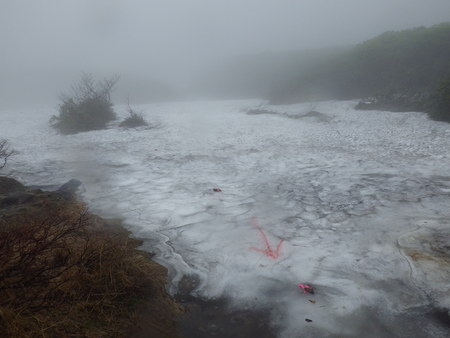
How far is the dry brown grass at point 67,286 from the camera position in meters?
2.76

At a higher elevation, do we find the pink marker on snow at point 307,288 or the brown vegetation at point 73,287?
the brown vegetation at point 73,287

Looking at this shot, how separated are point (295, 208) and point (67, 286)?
4.29 metres

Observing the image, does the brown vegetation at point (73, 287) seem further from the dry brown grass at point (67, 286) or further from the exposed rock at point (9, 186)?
the exposed rock at point (9, 186)

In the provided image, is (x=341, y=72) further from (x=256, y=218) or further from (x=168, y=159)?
→ (x=256, y=218)

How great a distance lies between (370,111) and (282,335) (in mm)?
16079

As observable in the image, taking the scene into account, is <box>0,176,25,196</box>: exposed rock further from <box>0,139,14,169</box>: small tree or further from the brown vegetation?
the brown vegetation

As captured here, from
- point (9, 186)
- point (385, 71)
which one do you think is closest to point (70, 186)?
point (9, 186)

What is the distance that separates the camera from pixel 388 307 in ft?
11.8

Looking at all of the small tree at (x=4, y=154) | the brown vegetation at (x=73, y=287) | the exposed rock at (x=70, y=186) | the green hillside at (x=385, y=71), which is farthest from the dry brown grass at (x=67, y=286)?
the green hillside at (x=385, y=71)

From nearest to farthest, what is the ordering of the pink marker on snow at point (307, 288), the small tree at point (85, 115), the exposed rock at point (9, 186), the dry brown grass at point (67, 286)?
the dry brown grass at point (67, 286)
the pink marker on snow at point (307, 288)
the exposed rock at point (9, 186)
the small tree at point (85, 115)

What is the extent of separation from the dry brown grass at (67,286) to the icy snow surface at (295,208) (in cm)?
74

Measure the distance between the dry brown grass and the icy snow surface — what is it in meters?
0.74

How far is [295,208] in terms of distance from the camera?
639 cm

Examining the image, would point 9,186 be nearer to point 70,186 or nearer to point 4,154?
point 4,154
